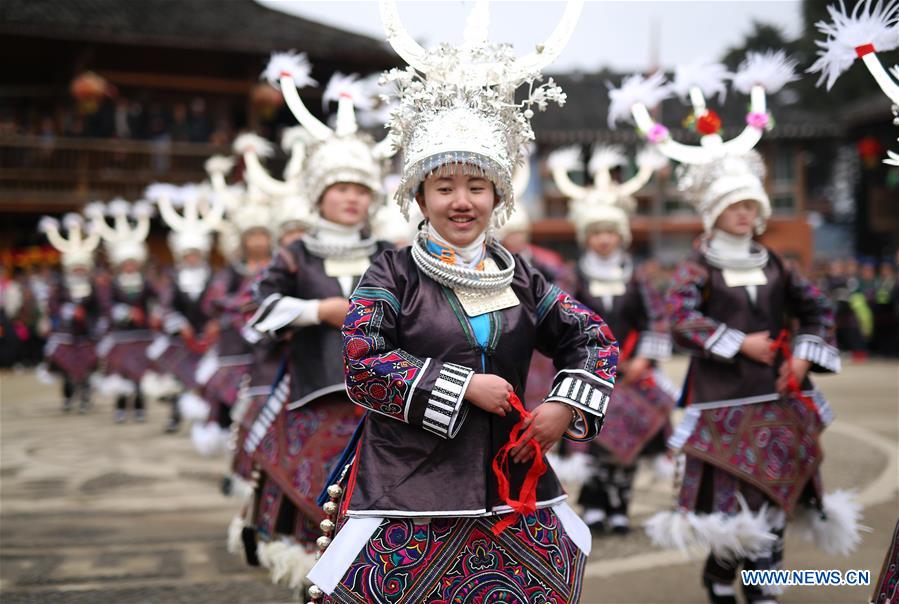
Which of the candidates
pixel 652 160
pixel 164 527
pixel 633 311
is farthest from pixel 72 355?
pixel 652 160

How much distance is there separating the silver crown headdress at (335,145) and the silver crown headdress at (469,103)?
143cm

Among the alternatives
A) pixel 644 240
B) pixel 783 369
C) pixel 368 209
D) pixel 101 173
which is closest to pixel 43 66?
pixel 101 173

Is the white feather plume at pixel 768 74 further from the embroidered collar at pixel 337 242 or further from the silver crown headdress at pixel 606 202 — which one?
the embroidered collar at pixel 337 242

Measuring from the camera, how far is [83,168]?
1925cm

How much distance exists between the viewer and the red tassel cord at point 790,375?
4340mm

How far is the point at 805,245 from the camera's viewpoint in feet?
96.0

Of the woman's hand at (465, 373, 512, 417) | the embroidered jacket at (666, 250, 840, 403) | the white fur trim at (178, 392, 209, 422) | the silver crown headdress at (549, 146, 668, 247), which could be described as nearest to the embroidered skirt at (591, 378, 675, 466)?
the silver crown headdress at (549, 146, 668, 247)

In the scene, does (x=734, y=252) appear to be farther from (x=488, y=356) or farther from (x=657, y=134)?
(x=488, y=356)

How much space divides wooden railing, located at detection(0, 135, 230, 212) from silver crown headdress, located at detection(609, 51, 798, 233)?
16.3 metres

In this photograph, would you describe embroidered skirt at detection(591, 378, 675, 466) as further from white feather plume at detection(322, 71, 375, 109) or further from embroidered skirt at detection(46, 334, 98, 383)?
embroidered skirt at detection(46, 334, 98, 383)

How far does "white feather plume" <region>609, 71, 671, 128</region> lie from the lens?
459 centimetres

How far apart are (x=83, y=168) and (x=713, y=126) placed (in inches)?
670

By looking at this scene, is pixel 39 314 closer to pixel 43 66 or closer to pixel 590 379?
pixel 43 66

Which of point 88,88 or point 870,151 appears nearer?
point 88,88
